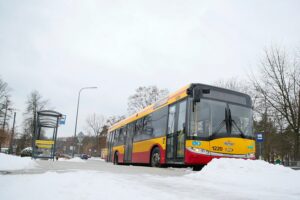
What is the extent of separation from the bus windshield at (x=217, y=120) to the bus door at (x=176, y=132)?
52cm

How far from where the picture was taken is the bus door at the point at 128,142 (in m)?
16.0

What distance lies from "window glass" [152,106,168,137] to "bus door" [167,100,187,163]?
0.51 m

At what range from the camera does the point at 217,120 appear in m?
9.94

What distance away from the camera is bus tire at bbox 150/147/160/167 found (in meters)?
12.0

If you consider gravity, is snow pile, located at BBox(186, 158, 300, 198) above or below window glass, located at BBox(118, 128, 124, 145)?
below

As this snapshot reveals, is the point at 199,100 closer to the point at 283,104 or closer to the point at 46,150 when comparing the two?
the point at 46,150

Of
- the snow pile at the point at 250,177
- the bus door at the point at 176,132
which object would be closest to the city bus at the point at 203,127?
the bus door at the point at 176,132

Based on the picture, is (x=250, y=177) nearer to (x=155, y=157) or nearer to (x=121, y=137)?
(x=155, y=157)

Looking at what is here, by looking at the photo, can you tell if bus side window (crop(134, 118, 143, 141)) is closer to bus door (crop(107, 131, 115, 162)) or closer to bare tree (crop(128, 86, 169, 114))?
bus door (crop(107, 131, 115, 162))

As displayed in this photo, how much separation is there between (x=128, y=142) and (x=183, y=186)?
11.5m

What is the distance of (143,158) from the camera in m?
13.5

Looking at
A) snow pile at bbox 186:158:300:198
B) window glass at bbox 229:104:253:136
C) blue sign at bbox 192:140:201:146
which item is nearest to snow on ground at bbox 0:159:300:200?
snow pile at bbox 186:158:300:198

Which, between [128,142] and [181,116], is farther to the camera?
[128,142]

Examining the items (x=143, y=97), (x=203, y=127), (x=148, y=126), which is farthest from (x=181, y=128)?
(x=143, y=97)
